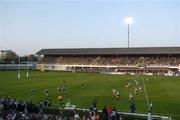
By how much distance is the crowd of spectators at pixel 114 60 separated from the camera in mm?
84194

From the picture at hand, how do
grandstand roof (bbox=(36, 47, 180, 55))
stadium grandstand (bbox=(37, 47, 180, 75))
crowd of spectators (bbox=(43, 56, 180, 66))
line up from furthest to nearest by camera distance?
grandstand roof (bbox=(36, 47, 180, 55))
crowd of spectators (bbox=(43, 56, 180, 66))
stadium grandstand (bbox=(37, 47, 180, 75))

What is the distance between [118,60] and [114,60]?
4.35 feet

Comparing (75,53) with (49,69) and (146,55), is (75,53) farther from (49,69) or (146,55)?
(146,55)

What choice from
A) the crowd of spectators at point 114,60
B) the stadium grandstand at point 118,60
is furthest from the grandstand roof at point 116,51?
the crowd of spectators at point 114,60

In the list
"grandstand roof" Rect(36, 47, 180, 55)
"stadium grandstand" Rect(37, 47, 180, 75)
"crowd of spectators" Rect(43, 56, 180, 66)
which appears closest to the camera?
"stadium grandstand" Rect(37, 47, 180, 75)

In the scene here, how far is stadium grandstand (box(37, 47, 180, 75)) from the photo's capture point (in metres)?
81.9

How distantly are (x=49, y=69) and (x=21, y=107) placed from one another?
72167mm

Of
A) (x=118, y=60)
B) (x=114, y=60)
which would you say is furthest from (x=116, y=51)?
(x=118, y=60)

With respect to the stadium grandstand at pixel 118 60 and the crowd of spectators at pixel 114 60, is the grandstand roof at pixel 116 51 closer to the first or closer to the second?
the stadium grandstand at pixel 118 60

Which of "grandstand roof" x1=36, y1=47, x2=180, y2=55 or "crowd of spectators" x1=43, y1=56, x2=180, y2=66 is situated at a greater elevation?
"grandstand roof" x1=36, y1=47, x2=180, y2=55

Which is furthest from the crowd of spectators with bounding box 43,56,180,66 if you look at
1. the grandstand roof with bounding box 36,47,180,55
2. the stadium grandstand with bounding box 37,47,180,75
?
the grandstand roof with bounding box 36,47,180,55

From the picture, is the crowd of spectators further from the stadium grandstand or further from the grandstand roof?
the grandstand roof

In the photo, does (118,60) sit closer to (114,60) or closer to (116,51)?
(114,60)

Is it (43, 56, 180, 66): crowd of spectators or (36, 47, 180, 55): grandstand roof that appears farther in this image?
(36, 47, 180, 55): grandstand roof
